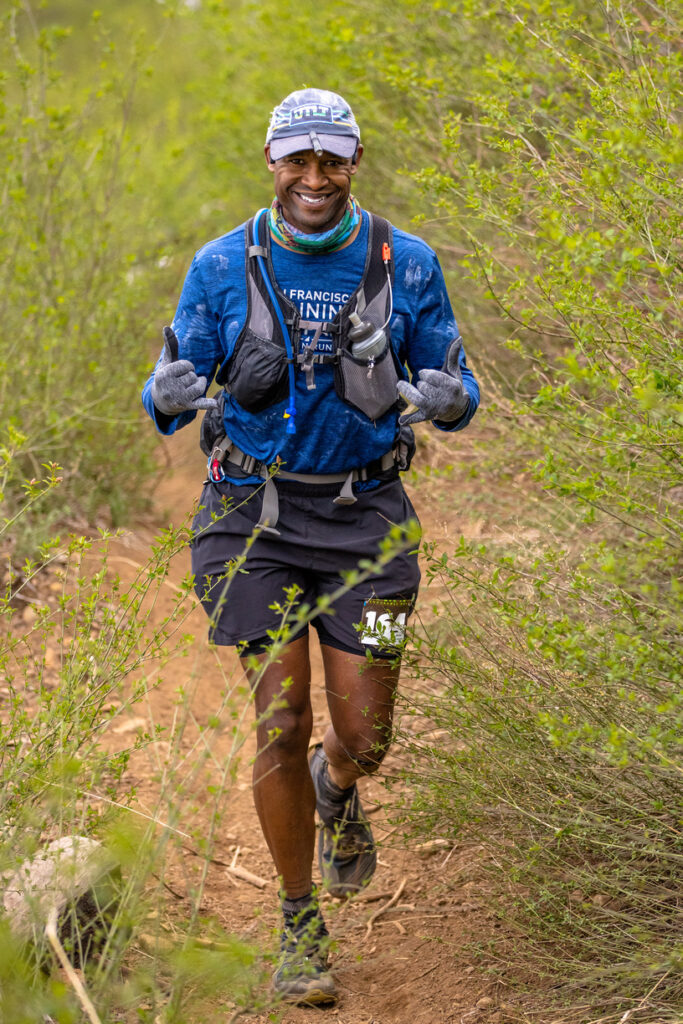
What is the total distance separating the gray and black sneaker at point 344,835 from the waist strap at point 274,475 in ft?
3.40

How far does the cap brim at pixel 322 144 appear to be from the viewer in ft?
10.8

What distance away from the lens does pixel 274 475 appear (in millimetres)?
3338

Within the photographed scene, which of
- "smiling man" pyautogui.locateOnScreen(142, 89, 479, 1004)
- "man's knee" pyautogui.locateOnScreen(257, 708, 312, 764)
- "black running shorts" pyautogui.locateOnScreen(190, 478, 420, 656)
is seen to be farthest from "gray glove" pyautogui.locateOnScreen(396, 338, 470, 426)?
"man's knee" pyautogui.locateOnScreen(257, 708, 312, 764)

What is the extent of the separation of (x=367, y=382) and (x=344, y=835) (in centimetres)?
159

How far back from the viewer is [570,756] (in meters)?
3.04

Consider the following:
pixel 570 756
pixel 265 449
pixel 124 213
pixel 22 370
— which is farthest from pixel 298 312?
pixel 124 213

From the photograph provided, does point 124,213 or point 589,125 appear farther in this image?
point 124,213

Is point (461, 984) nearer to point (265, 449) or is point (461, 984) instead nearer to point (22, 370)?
point (265, 449)

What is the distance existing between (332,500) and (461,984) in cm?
134

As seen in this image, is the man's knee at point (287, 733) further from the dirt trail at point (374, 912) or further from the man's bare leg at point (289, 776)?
the dirt trail at point (374, 912)

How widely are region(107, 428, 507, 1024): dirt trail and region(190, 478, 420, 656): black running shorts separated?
183 millimetres

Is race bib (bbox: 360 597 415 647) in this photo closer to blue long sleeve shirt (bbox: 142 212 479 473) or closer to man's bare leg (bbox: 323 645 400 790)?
man's bare leg (bbox: 323 645 400 790)

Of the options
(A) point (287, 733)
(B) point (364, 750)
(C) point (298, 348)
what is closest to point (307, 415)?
(C) point (298, 348)

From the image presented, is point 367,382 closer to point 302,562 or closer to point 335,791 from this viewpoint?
point 302,562
